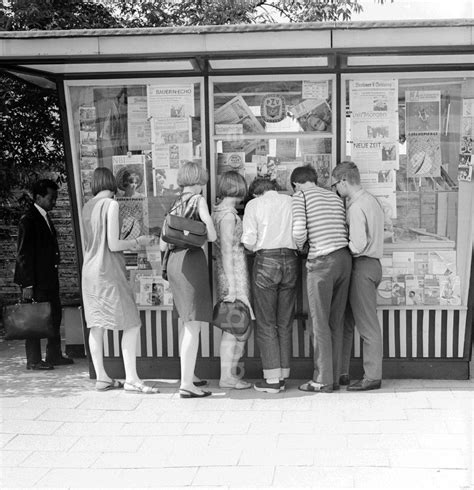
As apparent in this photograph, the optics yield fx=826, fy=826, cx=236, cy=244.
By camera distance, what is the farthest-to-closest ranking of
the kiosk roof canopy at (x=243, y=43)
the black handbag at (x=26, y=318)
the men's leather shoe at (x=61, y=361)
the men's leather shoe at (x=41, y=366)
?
the men's leather shoe at (x=61, y=361) → the men's leather shoe at (x=41, y=366) → the black handbag at (x=26, y=318) → the kiosk roof canopy at (x=243, y=43)

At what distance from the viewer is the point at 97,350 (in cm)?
675

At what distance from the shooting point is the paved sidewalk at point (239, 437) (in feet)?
15.5

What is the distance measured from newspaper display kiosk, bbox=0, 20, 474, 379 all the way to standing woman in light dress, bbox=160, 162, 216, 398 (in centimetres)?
55

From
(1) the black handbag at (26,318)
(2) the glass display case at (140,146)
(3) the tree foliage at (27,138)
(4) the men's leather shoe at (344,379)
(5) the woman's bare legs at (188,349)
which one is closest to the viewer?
(5) the woman's bare legs at (188,349)

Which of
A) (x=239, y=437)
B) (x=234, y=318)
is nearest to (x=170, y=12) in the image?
(x=234, y=318)

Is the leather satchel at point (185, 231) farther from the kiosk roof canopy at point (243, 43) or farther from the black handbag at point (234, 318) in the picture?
the kiosk roof canopy at point (243, 43)

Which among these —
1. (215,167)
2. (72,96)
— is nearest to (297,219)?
(215,167)

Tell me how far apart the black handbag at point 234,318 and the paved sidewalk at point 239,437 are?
0.53 metres

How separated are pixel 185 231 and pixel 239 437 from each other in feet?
5.38

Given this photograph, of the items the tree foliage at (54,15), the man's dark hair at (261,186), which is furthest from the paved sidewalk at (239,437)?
the tree foliage at (54,15)

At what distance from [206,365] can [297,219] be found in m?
1.56

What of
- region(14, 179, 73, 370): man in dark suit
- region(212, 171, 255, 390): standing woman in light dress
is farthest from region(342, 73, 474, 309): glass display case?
region(14, 179, 73, 370): man in dark suit

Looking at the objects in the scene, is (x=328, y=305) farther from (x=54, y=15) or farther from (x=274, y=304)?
(x=54, y=15)

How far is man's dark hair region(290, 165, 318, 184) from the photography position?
6.56m
